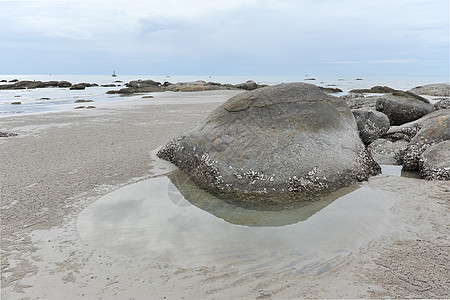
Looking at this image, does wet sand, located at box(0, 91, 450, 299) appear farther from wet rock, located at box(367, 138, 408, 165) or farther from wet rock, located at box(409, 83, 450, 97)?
wet rock, located at box(409, 83, 450, 97)

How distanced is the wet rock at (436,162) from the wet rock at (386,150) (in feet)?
3.28

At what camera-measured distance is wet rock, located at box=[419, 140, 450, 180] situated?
18.0 ft

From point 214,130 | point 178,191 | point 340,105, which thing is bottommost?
point 178,191

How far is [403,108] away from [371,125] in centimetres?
316

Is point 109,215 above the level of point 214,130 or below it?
below

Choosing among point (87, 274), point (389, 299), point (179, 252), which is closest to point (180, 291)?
point (179, 252)

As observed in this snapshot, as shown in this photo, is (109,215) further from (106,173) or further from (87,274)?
(106,173)

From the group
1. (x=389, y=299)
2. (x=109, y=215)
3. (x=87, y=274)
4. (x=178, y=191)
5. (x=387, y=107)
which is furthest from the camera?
(x=387, y=107)

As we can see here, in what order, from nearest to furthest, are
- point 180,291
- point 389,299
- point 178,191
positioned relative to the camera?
1. point 389,299
2. point 180,291
3. point 178,191

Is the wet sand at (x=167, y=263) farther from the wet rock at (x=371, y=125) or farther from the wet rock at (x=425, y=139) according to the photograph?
the wet rock at (x=371, y=125)

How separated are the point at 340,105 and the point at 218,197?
3992 mm

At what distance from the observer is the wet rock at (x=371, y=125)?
8719 mm

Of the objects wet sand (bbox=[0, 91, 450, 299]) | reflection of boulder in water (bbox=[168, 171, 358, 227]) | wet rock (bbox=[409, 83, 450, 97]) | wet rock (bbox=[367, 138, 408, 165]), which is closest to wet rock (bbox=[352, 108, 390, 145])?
wet rock (bbox=[367, 138, 408, 165])

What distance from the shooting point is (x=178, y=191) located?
5.25 m
